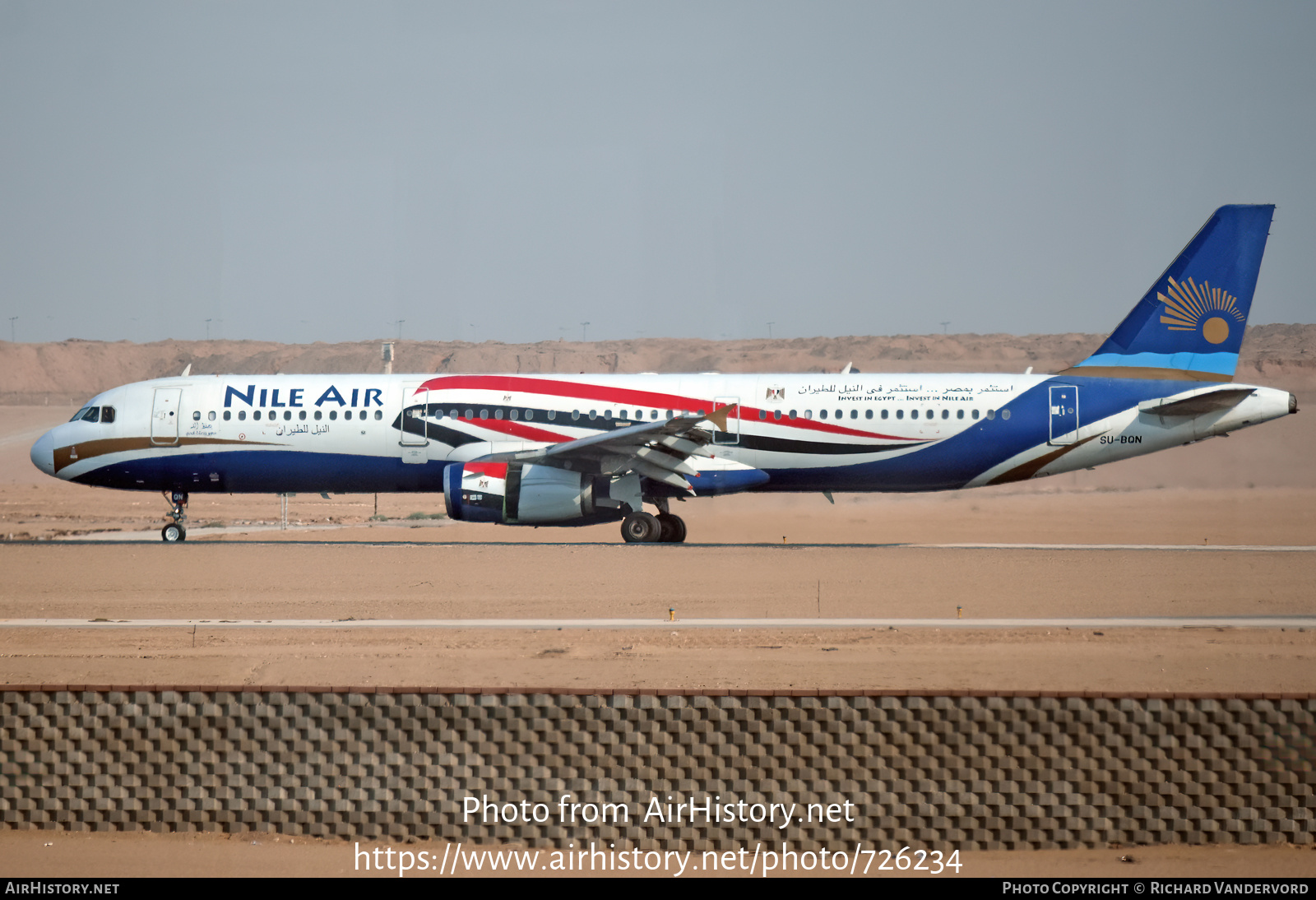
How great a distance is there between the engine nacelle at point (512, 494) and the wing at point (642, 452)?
0.45 meters

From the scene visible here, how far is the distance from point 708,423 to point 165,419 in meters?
12.4

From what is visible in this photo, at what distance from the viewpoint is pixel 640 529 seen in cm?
2673

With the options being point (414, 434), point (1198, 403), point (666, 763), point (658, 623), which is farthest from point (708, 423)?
point (666, 763)

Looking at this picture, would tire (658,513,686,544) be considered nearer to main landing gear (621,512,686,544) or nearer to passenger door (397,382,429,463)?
main landing gear (621,512,686,544)

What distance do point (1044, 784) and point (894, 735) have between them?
909 mm

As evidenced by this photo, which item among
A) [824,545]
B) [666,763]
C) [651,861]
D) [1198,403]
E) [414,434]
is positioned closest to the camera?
[651,861]

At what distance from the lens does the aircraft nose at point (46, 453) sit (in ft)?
94.7

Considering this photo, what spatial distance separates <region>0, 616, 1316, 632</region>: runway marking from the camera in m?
15.2

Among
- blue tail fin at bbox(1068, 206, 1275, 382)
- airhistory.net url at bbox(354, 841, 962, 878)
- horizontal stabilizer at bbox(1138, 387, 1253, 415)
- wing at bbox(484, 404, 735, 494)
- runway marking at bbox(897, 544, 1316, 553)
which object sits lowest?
airhistory.net url at bbox(354, 841, 962, 878)

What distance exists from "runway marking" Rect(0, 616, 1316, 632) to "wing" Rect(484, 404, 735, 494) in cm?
958

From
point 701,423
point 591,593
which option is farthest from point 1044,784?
point 701,423

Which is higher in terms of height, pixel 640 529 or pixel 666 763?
pixel 640 529

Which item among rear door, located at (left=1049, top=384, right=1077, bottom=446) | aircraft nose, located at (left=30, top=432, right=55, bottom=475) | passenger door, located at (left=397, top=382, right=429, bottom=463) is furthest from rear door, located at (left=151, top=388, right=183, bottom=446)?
rear door, located at (left=1049, top=384, right=1077, bottom=446)

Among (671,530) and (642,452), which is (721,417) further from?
(671,530)
